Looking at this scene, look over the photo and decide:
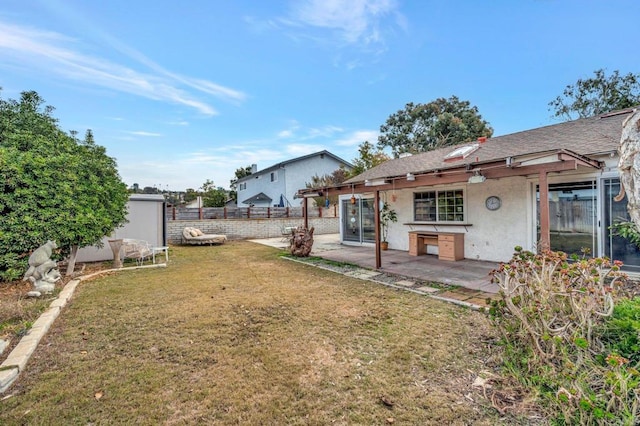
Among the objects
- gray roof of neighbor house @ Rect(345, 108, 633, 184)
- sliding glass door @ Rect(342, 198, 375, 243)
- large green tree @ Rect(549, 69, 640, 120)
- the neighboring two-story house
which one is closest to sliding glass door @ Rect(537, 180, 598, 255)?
gray roof of neighbor house @ Rect(345, 108, 633, 184)

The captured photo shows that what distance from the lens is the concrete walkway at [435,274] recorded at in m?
5.39

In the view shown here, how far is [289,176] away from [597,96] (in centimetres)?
2523

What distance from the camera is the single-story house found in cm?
592

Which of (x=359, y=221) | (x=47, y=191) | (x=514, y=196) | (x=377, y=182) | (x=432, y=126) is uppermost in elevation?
(x=432, y=126)

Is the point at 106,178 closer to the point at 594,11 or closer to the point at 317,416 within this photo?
→ the point at 317,416

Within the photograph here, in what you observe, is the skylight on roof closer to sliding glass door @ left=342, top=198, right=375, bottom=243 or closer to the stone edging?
sliding glass door @ left=342, top=198, right=375, bottom=243

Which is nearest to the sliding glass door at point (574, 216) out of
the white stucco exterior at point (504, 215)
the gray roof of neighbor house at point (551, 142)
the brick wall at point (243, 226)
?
the white stucco exterior at point (504, 215)

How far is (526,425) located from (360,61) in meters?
13.5

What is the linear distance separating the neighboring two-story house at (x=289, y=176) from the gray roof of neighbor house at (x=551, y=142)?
44.4 ft

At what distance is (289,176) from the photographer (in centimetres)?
2417

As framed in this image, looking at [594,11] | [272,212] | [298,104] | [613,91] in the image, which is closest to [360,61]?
[298,104]

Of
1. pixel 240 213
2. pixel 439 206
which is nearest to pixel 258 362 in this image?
pixel 439 206

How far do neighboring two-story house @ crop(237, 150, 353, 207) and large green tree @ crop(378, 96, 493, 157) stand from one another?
887cm

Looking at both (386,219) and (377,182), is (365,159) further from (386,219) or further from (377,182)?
(377,182)
